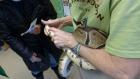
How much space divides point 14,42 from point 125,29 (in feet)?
4.21

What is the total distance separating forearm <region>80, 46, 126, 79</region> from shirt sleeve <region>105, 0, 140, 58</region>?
0.12 ft

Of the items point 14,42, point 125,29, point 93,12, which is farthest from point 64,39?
point 14,42

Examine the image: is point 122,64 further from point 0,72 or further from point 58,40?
point 0,72

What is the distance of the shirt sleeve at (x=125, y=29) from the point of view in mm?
548

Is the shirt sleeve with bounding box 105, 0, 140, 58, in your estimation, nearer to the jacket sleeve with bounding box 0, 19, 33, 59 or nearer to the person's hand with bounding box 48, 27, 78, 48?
the person's hand with bounding box 48, 27, 78, 48

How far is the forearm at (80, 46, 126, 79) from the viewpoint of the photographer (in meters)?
0.66

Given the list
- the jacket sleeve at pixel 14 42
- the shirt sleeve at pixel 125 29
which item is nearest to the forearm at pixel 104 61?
the shirt sleeve at pixel 125 29

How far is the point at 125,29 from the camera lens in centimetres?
58

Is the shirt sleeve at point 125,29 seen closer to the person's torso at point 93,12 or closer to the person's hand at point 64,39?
the person's torso at point 93,12

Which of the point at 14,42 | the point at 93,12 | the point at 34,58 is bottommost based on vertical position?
the point at 34,58

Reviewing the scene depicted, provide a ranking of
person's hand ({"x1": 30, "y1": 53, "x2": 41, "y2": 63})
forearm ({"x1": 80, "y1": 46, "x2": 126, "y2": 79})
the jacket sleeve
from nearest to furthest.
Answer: forearm ({"x1": 80, "y1": 46, "x2": 126, "y2": 79}), the jacket sleeve, person's hand ({"x1": 30, "y1": 53, "x2": 41, "y2": 63})

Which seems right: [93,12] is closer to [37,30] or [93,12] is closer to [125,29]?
[125,29]

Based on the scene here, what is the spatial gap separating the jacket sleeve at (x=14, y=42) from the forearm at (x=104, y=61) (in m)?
1.07

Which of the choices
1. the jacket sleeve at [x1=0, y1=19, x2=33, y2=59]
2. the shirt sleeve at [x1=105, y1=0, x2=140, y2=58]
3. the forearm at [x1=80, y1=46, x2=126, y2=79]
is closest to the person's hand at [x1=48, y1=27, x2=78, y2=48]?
the forearm at [x1=80, y1=46, x2=126, y2=79]
